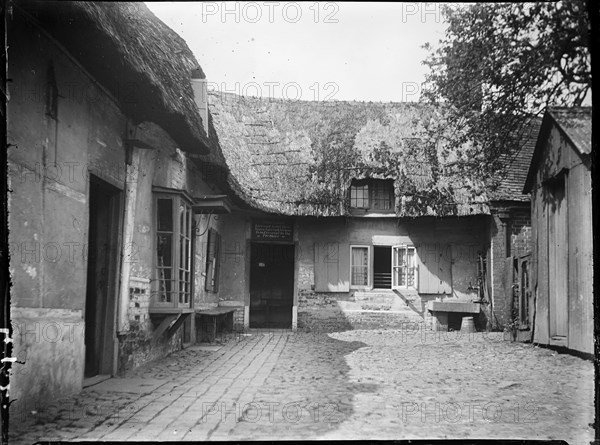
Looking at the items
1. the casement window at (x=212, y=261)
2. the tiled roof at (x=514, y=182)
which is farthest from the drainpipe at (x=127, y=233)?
the tiled roof at (x=514, y=182)

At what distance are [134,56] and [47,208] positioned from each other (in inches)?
66.9

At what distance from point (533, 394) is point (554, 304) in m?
3.49

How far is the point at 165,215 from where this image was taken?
7.75 meters

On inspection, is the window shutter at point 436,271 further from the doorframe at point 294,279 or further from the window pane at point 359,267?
the doorframe at point 294,279

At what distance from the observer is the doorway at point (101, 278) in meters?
6.26

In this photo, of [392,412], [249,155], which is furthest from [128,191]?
[249,155]

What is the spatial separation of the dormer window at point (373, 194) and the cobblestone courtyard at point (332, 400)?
22.4ft

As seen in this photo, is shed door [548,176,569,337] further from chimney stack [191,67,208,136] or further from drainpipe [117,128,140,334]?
drainpipe [117,128,140,334]

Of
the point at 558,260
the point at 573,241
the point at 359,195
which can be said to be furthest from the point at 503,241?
the point at 573,241

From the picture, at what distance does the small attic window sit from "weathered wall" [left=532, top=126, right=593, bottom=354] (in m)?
5.71

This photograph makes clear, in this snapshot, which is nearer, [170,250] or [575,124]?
[575,124]

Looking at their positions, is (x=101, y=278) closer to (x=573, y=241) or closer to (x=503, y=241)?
(x=573, y=241)

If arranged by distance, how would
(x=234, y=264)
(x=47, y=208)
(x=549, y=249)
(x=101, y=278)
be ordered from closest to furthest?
(x=47, y=208)
(x=101, y=278)
(x=549, y=249)
(x=234, y=264)

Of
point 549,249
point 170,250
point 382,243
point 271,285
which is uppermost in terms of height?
point 382,243
